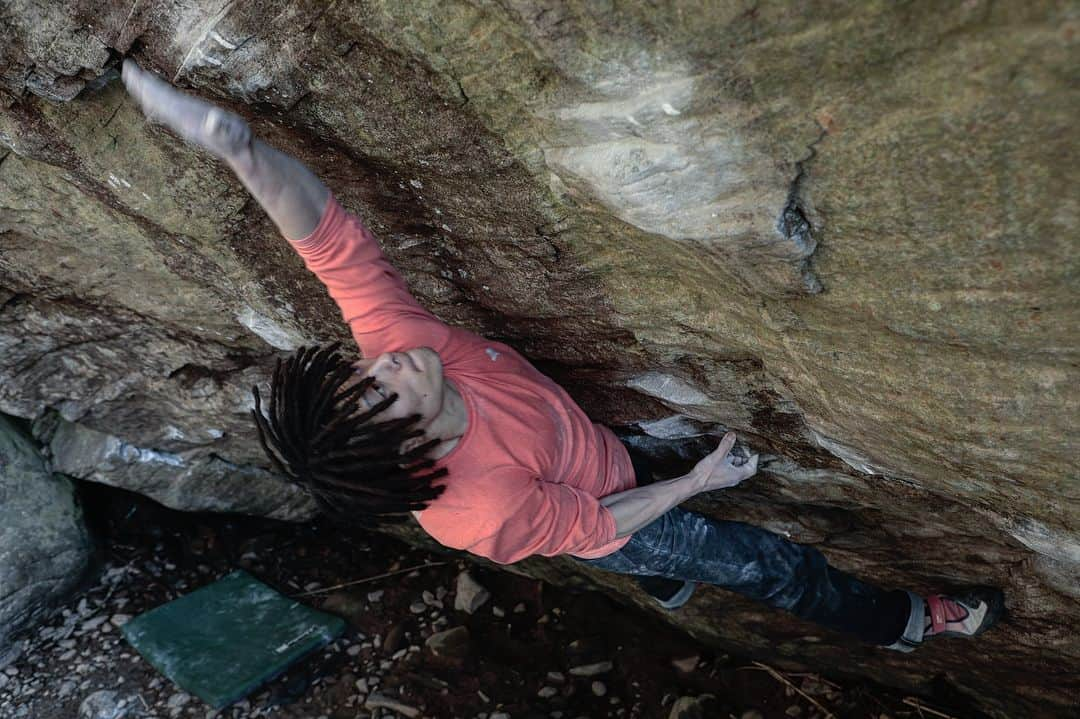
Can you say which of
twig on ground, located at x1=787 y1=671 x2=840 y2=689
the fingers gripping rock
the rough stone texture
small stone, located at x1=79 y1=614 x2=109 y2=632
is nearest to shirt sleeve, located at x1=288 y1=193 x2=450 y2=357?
the fingers gripping rock

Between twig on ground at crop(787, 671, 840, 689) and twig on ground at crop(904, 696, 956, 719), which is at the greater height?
twig on ground at crop(904, 696, 956, 719)

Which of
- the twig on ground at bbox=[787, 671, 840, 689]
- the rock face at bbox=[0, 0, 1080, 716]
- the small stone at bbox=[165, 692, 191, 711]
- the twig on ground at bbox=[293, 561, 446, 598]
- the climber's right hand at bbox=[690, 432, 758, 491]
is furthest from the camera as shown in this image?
the twig on ground at bbox=[293, 561, 446, 598]

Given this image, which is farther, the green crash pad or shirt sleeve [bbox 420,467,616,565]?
the green crash pad

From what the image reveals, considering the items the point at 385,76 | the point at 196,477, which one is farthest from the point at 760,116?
the point at 196,477

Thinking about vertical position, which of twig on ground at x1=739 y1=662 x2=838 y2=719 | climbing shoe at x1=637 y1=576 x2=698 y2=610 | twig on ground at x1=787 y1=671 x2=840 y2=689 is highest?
climbing shoe at x1=637 y1=576 x2=698 y2=610

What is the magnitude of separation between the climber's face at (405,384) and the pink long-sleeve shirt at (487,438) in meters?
0.14

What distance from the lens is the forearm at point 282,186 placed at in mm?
1966

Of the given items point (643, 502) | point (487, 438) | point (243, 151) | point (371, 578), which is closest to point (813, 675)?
point (643, 502)

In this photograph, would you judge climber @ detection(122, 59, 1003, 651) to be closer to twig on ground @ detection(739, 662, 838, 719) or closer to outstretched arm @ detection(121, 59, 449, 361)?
outstretched arm @ detection(121, 59, 449, 361)

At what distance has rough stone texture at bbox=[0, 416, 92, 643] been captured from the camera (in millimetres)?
4250

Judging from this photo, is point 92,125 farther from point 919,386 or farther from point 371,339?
point 919,386

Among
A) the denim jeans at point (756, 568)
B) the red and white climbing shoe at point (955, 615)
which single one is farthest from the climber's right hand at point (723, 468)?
the red and white climbing shoe at point (955, 615)

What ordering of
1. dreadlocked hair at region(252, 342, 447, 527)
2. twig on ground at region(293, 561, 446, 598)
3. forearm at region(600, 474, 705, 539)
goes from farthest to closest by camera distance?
twig on ground at region(293, 561, 446, 598)
forearm at region(600, 474, 705, 539)
dreadlocked hair at region(252, 342, 447, 527)

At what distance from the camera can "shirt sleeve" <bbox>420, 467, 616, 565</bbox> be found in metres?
2.13
